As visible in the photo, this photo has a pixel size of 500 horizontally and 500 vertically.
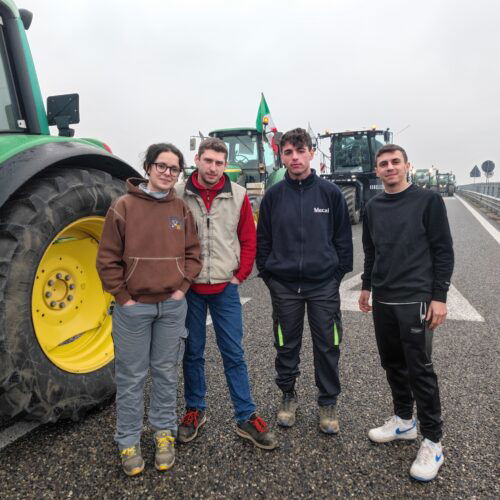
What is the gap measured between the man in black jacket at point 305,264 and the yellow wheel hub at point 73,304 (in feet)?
3.81

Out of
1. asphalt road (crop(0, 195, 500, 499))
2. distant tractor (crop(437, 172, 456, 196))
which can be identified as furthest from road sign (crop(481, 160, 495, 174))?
asphalt road (crop(0, 195, 500, 499))

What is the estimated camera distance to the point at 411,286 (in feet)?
7.41

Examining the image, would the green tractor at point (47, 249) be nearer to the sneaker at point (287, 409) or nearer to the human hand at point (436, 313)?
the sneaker at point (287, 409)

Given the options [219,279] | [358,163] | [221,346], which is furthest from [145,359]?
[358,163]

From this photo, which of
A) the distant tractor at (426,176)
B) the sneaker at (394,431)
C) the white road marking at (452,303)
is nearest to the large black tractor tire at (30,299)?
the sneaker at (394,431)

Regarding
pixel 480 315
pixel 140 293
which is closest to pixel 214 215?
pixel 140 293

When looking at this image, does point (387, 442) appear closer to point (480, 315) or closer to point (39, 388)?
point (39, 388)

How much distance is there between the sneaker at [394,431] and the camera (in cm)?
239

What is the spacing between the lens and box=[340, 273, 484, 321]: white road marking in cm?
451

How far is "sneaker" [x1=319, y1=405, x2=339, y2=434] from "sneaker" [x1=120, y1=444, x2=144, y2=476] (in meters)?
1.07

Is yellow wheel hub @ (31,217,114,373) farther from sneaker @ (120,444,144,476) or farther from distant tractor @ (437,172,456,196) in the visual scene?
distant tractor @ (437,172,456,196)

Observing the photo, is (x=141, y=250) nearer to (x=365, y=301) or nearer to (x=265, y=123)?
(x=365, y=301)

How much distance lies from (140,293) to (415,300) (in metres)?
1.48

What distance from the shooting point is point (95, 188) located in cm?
256
